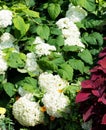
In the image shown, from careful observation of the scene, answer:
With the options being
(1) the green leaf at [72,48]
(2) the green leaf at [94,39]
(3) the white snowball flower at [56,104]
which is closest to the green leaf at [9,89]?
(3) the white snowball flower at [56,104]

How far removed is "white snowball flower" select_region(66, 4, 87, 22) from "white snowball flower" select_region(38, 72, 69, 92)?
75 cm

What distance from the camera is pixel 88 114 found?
134 inches

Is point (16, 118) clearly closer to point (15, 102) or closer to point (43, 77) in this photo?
point (15, 102)

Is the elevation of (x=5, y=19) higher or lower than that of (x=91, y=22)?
higher

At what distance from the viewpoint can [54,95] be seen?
371cm

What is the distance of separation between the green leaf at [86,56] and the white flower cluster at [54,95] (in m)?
0.30

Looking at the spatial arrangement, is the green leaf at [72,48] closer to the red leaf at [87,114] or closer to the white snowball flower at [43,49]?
the white snowball flower at [43,49]

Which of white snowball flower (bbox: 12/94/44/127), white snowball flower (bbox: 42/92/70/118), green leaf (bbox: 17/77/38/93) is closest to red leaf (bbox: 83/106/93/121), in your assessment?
white snowball flower (bbox: 42/92/70/118)

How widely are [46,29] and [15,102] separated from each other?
2.51ft

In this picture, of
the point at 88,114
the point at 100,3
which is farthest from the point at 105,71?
the point at 100,3

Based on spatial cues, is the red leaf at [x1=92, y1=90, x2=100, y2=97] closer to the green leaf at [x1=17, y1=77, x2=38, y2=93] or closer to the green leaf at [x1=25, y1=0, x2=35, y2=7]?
the green leaf at [x1=17, y1=77, x2=38, y2=93]

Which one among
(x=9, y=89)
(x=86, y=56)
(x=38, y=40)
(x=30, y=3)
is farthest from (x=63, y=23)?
(x=9, y=89)

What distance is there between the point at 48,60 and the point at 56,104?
0.50 metres

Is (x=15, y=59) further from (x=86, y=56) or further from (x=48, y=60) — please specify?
(x=86, y=56)
